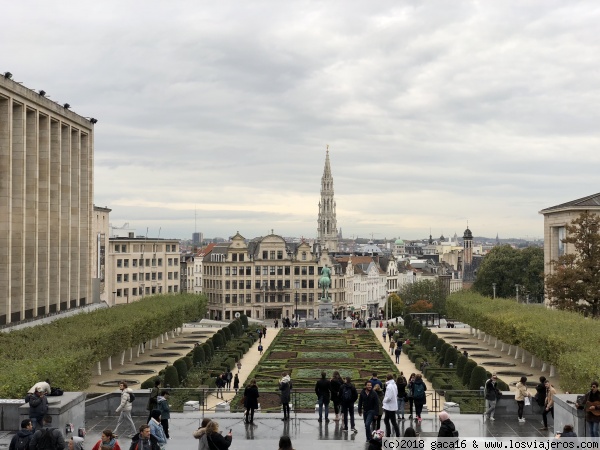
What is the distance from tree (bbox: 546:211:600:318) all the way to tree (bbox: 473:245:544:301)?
205 ft

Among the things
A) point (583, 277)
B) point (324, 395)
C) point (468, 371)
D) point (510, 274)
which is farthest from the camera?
point (510, 274)

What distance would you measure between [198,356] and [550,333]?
25915 millimetres

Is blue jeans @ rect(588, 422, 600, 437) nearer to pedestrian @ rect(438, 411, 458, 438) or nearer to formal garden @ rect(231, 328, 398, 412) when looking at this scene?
pedestrian @ rect(438, 411, 458, 438)

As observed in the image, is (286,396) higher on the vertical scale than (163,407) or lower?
lower

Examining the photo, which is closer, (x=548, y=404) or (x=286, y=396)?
(x=548, y=404)

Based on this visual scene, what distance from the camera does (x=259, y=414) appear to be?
33.0m

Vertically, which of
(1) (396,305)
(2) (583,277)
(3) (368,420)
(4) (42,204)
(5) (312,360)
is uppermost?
(4) (42,204)

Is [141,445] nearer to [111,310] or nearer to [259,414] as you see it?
[259,414]

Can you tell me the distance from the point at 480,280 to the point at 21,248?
9431cm

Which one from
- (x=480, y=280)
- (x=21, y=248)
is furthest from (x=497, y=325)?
(x=480, y=280)

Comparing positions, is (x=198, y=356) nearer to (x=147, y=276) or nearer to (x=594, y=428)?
(x=594, y=428)

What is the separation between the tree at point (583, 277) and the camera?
2879 inches

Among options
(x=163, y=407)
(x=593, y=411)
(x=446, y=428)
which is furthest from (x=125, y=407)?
(x=593, y=411)

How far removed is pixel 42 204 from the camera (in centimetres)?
6894
